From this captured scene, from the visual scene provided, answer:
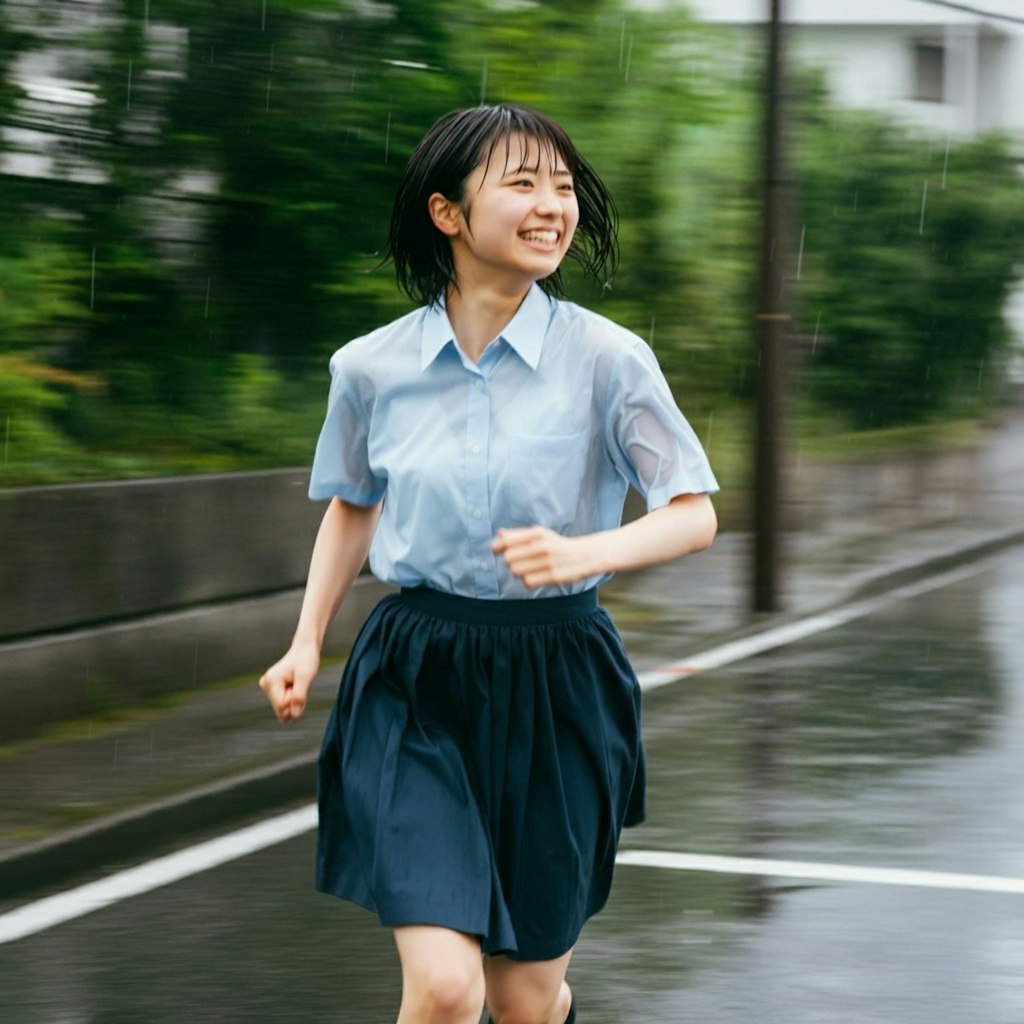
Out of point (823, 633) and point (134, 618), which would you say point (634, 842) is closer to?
point (134, 618)

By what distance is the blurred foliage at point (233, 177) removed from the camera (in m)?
10.0

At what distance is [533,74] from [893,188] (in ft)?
39.3

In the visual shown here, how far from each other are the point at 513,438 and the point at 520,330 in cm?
18

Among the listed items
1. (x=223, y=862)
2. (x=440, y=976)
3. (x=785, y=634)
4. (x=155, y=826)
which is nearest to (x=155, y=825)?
(x=155, y=826)

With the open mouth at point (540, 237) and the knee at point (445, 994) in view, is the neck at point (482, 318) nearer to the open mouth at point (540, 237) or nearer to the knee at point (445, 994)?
the open mouth at point (540, 237)

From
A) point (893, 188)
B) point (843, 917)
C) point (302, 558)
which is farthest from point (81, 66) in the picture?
point (893, 188)

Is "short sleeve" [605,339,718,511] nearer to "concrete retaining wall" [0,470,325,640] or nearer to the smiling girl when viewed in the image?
the smiling girl

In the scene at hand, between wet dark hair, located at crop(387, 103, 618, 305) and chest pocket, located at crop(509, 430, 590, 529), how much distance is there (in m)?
0.32

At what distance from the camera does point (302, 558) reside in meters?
10.4

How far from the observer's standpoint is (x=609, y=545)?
3428 mm

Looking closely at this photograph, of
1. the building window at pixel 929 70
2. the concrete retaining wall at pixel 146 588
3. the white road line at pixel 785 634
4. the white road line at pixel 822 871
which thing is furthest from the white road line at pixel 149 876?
the building window at pixel 929 70

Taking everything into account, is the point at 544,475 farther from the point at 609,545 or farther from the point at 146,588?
the point at 146,588

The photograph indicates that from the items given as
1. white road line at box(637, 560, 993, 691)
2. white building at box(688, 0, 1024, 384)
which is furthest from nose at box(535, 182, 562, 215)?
white building at box(688, 0, 1024, 384)

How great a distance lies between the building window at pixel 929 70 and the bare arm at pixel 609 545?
41.3 meters
